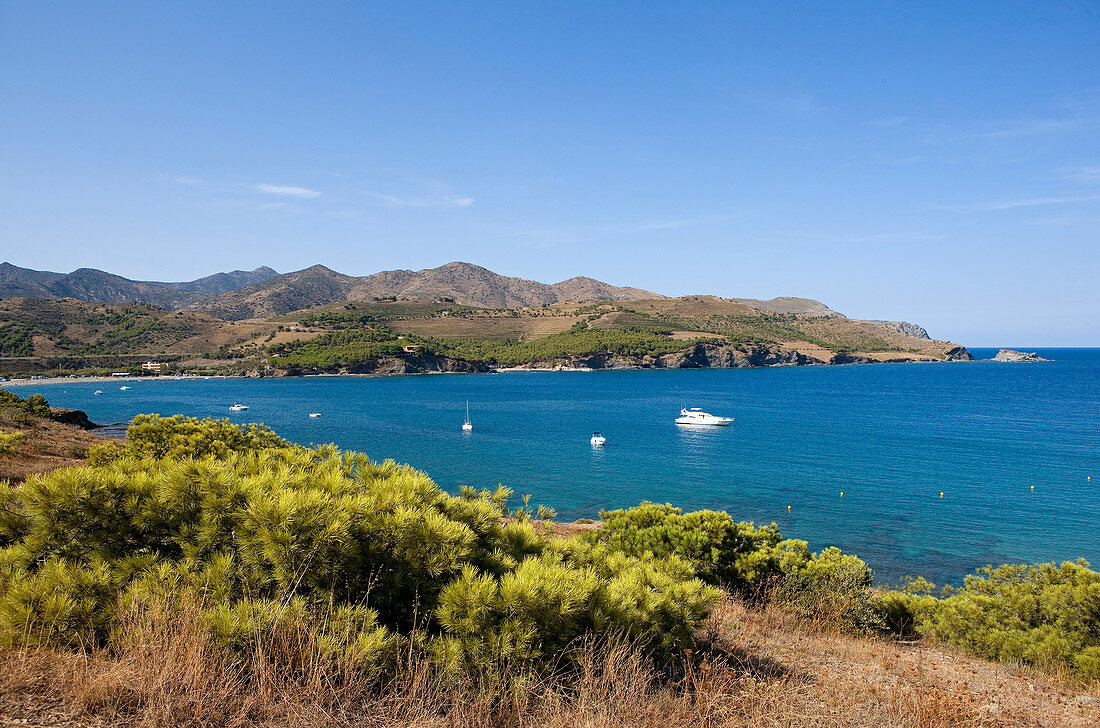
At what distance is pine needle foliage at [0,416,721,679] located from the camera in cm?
381

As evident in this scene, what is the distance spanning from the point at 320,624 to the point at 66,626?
5.48ft

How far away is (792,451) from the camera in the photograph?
4725cm

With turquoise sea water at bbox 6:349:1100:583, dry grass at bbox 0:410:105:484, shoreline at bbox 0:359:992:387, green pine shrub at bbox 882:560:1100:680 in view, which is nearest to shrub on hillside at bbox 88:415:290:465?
dry grass at bbox 0:410:105:484

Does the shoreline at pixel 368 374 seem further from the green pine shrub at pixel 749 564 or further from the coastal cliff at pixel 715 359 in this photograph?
the green pine shrub at pixel 749 564

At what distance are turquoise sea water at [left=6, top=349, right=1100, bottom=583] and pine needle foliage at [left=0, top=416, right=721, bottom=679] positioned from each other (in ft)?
75.2

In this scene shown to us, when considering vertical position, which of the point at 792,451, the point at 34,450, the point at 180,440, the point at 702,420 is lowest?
the point at 792,451

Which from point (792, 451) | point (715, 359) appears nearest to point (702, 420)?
point (792, 451)

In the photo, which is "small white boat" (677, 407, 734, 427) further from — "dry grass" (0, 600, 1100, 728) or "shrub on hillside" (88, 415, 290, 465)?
"dry grass" (0, 600, 1100, 728)

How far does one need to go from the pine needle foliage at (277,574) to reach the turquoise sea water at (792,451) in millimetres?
22907

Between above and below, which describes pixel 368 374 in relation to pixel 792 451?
above

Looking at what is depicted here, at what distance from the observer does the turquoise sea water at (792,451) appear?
2770 cm

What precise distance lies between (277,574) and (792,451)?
162 feet

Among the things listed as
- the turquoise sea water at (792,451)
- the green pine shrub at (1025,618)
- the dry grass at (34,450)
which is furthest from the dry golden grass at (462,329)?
the green pine shrub at (1025,618)

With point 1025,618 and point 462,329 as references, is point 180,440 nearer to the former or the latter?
point 1025,618
